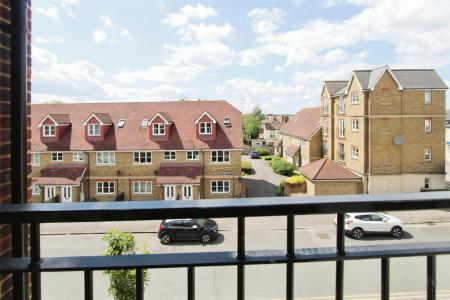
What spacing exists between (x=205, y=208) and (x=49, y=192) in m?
16.7

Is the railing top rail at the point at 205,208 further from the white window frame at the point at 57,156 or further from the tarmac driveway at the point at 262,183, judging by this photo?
the white window frame at the point at 57,156

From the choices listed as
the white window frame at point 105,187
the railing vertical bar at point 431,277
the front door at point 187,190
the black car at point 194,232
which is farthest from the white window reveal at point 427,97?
the white window frame at point 105,187

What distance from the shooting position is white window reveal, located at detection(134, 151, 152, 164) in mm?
16500

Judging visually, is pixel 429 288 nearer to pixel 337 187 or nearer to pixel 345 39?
pixel 345 39

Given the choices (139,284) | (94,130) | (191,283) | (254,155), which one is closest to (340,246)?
(191,283)

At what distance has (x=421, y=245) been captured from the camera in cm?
108

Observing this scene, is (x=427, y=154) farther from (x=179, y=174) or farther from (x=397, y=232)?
(x=179, y=174)

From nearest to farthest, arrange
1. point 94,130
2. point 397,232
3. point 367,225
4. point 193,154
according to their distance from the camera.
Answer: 1. point 367,225
2. point 397,232
3. point 193,154
4. point 94,130

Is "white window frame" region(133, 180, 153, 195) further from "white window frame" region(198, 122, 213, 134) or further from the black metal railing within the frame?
the black metal railing

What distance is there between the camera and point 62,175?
1573cm

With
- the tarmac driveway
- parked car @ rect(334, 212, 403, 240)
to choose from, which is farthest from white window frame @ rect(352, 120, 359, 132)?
parked car @ rect(334, 212, 403, 240)

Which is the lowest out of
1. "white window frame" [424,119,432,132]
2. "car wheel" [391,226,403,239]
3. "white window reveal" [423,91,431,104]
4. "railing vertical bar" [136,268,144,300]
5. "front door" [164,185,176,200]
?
"front door" [164,185,176,200]

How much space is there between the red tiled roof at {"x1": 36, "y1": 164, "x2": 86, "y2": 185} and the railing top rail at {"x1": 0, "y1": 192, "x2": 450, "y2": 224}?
51.3ft

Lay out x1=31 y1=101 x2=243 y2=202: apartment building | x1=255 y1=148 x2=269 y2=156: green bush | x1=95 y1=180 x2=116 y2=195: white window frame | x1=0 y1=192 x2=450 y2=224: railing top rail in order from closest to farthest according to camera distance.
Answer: x1=0 y1=192 x2=450 y2=224: railing top rail → x1=31 y1=101 x2=243 y2=202: apartment building → x1=95 y1=180 x2=116 y2=195: white window frame → x1=255 y1=148 x2=269 y2=156: green bush
